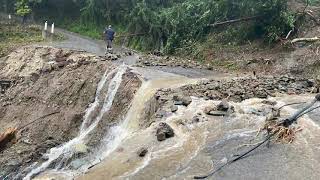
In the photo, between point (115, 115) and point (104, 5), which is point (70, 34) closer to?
point (104, 5)

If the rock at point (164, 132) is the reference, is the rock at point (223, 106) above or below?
above

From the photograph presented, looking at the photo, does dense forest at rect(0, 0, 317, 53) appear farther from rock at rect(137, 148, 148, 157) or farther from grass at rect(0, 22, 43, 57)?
rock at rect(137, 148, 148, 157)

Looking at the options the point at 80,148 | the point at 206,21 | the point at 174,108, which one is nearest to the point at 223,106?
the point at 174,108

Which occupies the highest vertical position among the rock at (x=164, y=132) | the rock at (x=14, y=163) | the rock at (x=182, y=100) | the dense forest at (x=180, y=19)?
the dense forest at (x=180, y=19)

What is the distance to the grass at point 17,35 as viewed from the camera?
31.7m

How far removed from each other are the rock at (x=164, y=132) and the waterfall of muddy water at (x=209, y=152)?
0.43 ft

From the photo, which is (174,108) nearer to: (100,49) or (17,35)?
(100,49)

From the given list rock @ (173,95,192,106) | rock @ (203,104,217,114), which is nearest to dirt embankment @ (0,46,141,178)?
rock @ (173,95,192,106)

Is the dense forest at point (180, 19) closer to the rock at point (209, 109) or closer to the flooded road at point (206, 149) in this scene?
the flooded road at point (206, 149)

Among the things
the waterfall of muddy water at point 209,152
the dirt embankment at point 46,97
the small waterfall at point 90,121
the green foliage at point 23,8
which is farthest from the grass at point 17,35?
the waterfall of muddy water at point 209,152

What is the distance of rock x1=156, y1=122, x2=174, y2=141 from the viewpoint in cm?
1436

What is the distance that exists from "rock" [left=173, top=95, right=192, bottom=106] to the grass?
16092mm

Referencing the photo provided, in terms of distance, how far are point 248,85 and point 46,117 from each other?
8.77 metres

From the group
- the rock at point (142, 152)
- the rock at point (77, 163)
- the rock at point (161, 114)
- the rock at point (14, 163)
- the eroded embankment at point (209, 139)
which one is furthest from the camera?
the rock at point (14, 163)
